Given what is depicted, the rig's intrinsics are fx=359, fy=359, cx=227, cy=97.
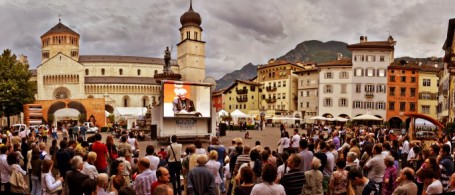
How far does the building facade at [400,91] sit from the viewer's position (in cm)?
5766

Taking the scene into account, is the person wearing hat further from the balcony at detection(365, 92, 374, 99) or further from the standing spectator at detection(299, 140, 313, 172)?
the balcony at detection(365, 92, 374, 99)

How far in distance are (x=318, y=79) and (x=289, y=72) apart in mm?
9470

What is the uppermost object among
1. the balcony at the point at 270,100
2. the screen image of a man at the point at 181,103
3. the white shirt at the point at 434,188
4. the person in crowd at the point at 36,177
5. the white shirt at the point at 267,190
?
the balcony at the point at 270,100

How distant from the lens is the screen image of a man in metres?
25.3

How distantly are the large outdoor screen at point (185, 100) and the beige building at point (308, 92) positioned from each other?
42.4 m

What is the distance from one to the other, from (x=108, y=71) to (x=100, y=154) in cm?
9744

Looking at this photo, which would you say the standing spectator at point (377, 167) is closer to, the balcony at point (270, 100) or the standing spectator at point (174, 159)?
the standing spectator at point (174, 159)

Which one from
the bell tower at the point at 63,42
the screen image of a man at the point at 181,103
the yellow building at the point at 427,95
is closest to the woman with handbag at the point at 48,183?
the screen image of a man at the point at 181,103

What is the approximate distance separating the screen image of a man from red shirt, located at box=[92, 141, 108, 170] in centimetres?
1557

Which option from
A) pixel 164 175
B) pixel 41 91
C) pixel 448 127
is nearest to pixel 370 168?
pixel 164 175

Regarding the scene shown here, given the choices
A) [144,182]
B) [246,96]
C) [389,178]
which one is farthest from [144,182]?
[246,96]

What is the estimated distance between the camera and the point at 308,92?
68.3m

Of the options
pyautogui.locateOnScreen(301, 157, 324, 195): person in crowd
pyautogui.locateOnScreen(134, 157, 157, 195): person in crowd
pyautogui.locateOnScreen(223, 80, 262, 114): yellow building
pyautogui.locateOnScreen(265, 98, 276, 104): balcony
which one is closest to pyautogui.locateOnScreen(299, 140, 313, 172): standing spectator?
pyautogui.locateOnScreen(301, 157, 324, 195): person in crowd

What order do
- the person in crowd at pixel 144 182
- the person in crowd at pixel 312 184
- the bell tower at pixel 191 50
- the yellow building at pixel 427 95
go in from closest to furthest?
the person in crowd at pixel 144 182 < the person in crowd at pixel 312 184 < the yellow building at pixel 427 95 < the bell tower at pixel 191 50
